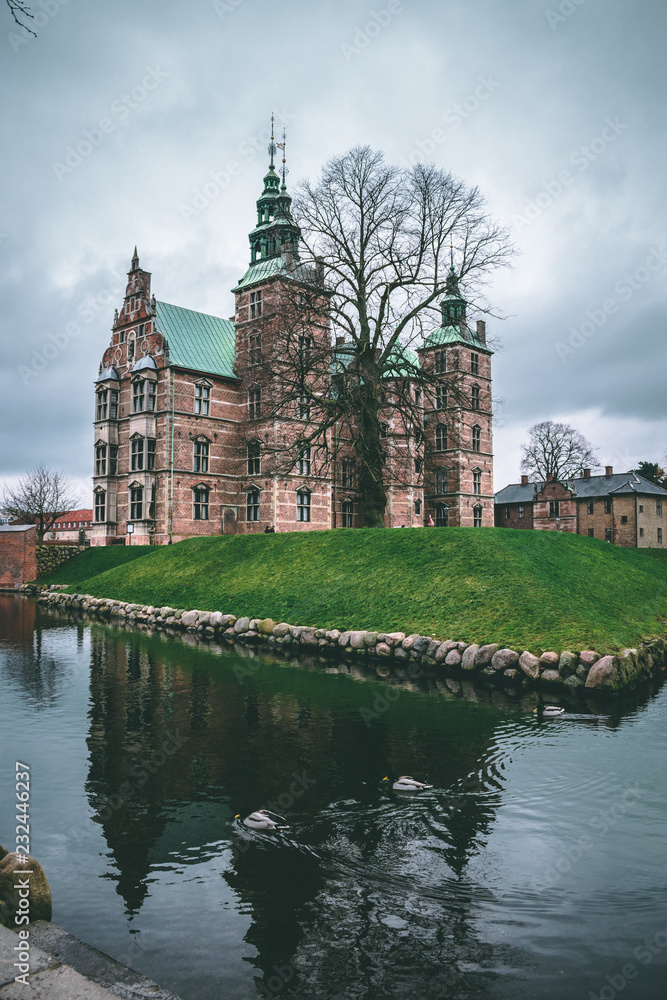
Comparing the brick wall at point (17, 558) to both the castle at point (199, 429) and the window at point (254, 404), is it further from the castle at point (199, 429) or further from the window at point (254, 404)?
the window at point (254, 404)

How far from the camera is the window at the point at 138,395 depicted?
46.3 m

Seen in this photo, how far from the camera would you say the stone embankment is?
1556 centimetres

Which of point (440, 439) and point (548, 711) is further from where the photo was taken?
point (440, 439)

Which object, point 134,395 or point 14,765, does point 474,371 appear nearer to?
point 134,395

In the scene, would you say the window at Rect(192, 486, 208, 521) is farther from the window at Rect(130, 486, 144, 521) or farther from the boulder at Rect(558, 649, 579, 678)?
the boulder at Rect(558, 649, 579, 678)

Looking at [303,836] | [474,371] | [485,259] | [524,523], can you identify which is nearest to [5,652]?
[303,836]

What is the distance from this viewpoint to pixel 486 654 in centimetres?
1720

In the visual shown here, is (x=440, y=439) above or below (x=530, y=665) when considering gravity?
above

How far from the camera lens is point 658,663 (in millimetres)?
18094

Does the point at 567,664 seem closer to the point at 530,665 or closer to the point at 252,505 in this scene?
the point at 530,665

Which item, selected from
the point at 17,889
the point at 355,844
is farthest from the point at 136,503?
the point at 17,889

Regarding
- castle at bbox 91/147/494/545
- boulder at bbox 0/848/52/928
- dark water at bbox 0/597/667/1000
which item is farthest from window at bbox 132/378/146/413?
boulder at bbox 0/848/52/928

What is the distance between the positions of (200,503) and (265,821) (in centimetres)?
4052

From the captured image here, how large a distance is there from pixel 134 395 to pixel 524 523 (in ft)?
158
